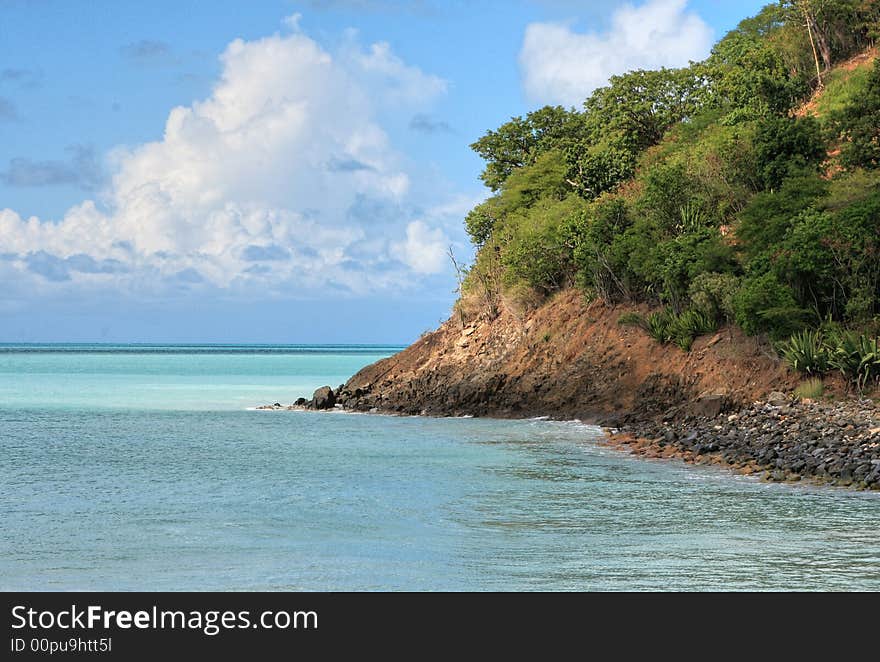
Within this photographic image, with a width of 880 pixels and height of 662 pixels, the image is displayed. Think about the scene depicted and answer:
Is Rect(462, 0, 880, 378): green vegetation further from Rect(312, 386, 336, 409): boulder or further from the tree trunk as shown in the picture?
Rect(312, 386, 336, 409): boulder

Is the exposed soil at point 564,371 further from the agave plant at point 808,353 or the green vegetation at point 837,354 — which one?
the green vegetation at point 837,354

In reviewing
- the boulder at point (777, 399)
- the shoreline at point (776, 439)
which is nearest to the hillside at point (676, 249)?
the boulder at point (777, 399)

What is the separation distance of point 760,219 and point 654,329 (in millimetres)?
6804

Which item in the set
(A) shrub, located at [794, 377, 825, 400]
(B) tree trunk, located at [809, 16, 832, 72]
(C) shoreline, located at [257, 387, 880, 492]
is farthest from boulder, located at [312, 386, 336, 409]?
(B) tree trunk, located at [809, 16, 832, 72]

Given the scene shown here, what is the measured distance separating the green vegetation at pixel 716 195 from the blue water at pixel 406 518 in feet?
27.7

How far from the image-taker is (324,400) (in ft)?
179

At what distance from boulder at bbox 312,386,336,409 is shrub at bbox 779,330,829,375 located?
2493cm

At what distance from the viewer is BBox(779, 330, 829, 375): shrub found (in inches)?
1394

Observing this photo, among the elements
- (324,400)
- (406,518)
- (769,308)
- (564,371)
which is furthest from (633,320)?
(406,518)

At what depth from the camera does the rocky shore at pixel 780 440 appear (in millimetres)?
26156

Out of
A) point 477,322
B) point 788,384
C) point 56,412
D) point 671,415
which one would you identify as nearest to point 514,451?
point 671,415

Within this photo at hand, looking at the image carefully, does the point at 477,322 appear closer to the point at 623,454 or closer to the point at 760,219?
the point at 760,219

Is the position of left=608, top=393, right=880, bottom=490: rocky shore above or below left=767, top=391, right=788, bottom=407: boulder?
below
